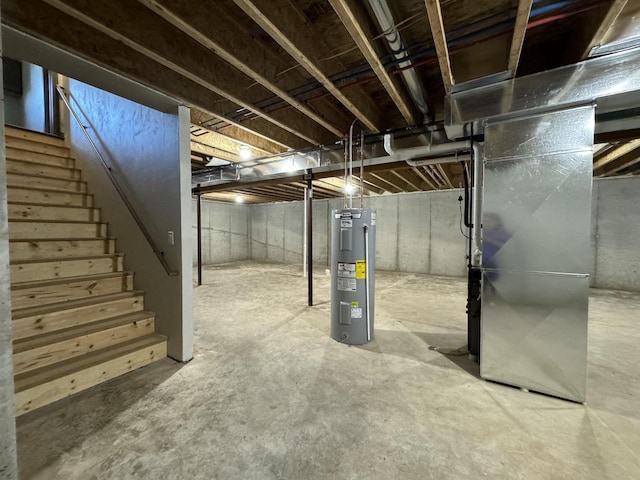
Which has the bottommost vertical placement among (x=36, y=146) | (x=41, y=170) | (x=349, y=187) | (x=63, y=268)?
(x=63, y=268)

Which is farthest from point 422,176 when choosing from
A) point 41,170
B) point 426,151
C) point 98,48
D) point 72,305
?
point 41,170

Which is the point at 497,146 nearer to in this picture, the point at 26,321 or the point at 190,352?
the point at 190,352

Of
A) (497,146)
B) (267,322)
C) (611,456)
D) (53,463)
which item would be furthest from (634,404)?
(53,463)

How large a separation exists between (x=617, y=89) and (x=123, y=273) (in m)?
Answer: 4.10

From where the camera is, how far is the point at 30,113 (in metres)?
4.46

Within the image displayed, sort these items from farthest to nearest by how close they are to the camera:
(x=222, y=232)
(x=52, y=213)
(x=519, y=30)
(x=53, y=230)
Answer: (x=222, y=232)
(x=52, y=213)
(x=53, y=230)
(x=519, y=30)

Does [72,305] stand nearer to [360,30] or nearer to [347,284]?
[347,284]

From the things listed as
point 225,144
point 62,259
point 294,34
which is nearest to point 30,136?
point 62,259

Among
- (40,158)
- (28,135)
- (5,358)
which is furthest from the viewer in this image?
(28,135)

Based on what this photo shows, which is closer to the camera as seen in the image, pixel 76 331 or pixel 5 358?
pixel 5 358

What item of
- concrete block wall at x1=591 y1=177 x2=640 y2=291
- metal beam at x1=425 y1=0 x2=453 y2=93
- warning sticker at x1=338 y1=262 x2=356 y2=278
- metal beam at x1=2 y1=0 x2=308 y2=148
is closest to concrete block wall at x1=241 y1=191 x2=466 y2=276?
concrete block wall at x1=591 y1=177 x2=640 y2=291

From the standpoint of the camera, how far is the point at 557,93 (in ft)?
5.58

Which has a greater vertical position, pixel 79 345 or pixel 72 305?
pixel 72 305

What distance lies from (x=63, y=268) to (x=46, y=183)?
4.15 feet
